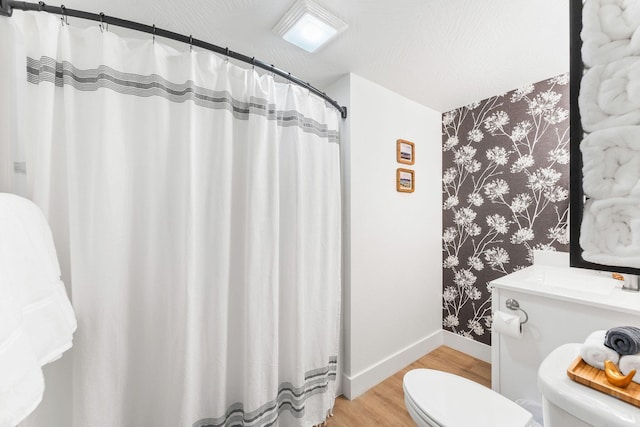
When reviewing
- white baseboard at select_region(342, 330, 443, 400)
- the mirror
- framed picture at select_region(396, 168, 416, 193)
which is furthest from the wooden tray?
framed picture at select_region(396, 168, 416, 193)

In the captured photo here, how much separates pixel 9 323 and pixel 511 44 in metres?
2.43

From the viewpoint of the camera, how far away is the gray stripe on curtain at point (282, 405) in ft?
4.11

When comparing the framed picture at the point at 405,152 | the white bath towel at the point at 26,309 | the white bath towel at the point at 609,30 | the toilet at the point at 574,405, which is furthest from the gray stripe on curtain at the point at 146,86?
the toilet at the point at 574,405

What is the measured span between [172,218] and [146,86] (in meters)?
0.59

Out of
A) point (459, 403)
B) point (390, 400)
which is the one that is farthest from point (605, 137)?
point (390, 400)

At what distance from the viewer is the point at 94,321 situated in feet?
3.14

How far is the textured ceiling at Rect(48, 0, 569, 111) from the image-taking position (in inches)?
48.3

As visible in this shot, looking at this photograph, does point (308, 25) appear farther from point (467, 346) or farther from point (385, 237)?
point (467, 346)

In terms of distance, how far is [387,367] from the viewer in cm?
203

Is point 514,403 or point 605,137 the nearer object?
point 605,137

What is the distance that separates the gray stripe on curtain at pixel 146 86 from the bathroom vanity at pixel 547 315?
1.67 m

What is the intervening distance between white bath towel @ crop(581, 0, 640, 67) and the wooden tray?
553mm

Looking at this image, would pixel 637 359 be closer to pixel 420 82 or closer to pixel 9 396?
pixel 9 396

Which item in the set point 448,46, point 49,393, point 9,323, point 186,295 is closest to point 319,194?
point 186,295
